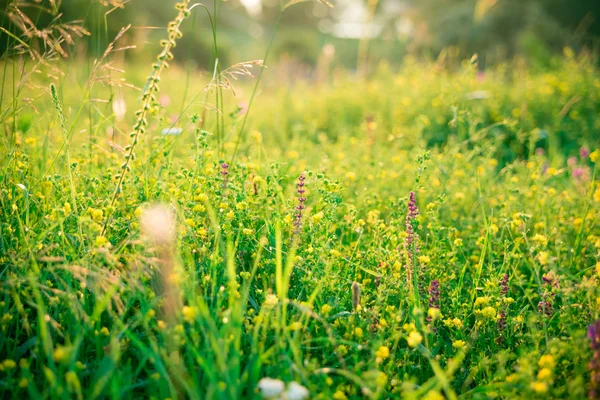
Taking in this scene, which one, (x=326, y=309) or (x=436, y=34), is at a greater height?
(x=436, y=34)

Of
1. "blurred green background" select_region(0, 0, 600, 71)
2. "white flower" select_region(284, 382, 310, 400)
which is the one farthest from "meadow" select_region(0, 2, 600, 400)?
"blurred green background" select_region(0, 0, 600, 71)

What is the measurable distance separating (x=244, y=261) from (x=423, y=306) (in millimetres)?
760

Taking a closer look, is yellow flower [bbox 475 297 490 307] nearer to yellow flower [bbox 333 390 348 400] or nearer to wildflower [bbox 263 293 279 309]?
yellow flower [bbox 333 390 348 400]

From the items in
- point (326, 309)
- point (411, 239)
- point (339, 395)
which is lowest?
point (339, 395)

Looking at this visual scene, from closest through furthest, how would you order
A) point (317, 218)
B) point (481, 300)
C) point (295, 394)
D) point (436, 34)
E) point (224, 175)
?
1. point (295, 394)
2. point (481, 300)
3. point (317, 218)
4. point (224, 175)
5. point (436, 34)

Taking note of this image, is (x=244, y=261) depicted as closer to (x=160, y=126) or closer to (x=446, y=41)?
(x=160, y=126)

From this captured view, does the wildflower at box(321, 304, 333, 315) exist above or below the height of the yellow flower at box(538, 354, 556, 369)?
below

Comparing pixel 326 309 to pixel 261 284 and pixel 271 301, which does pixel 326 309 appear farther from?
pixel 261 284

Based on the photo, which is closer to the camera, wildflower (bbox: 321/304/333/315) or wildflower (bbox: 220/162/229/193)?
wildflower (bbox: 321/304/333/315)

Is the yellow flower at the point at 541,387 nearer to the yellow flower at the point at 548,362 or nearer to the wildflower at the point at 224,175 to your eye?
the yellow flower at the point at 548,362

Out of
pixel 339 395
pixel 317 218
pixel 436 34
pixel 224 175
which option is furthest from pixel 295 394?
pixel 436 34

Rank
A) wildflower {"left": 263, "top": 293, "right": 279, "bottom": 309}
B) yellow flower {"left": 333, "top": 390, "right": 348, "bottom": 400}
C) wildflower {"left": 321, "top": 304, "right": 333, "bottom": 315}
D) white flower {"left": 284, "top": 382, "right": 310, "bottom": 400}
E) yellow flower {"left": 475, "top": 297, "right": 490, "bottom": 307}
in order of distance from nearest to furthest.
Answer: white flower {"left": 284, "top": 382, "right": 310, "bottom": 400} < yellow flower {"left": 333, "top": 390, "right": 348, "bottom": 400} < wildflower {"left": 263, "top": 293, "right": 279, "bottom": 309} < wildflower {"left": 321, "top": 304, "right": 333, "bottom": 315} < yellow flower {"left": 475, "top": 297, "right": 490, "bottom": 307}

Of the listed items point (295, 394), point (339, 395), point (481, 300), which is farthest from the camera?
point (481, 300)

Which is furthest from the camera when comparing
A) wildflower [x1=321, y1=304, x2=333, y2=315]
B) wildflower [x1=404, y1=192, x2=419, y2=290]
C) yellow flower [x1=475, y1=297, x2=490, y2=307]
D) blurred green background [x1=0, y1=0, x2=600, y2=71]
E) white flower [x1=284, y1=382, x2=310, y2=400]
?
blurred green background [x1=0, y1=0, x2=600, y2=71]
